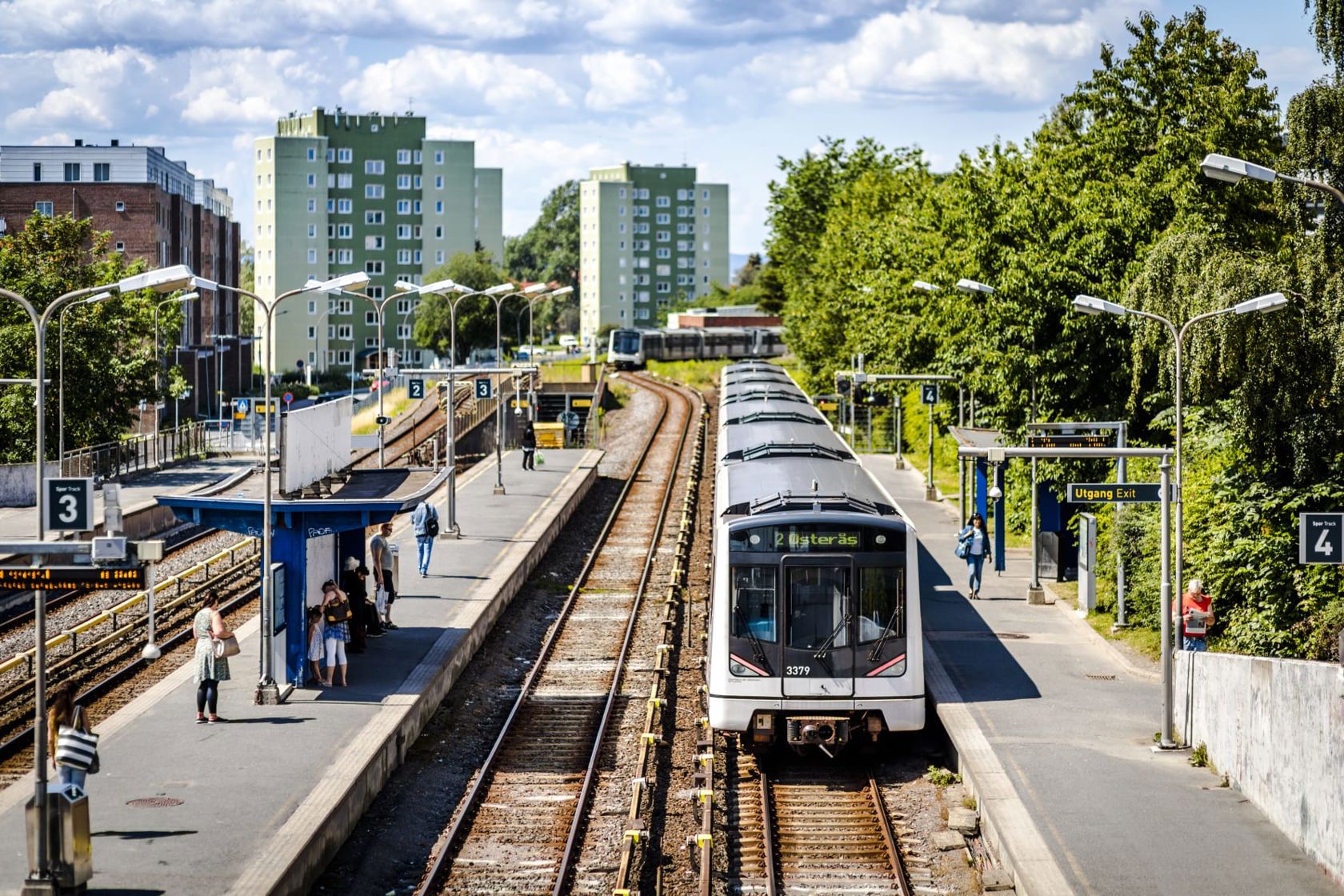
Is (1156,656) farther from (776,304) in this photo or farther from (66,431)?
(776,304)

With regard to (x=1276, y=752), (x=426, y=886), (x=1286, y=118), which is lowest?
(x=426, y=886)

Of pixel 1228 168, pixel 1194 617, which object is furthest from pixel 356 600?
pixel 1228 168

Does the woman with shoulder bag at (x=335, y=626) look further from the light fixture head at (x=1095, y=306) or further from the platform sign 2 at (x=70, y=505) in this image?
the light fixture head at (x=1095, y=306)

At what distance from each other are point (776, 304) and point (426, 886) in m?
84.3

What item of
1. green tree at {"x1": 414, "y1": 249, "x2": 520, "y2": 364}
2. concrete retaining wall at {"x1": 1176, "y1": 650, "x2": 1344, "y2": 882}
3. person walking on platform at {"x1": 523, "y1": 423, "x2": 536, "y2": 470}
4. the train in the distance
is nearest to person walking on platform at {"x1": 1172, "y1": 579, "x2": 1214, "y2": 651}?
concrete retaining wall at {"x1": 1176, "y1": 650, "x2": 1344, "y2": 882}

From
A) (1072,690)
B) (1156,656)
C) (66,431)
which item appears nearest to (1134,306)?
(1156,656)

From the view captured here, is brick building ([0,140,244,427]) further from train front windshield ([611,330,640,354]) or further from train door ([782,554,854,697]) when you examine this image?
train door ([782,554,854,697])

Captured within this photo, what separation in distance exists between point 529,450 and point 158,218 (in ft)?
128

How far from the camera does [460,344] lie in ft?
324

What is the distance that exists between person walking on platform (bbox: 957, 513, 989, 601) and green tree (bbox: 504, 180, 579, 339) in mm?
134232

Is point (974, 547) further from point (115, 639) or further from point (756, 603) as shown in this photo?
point (115, 639)

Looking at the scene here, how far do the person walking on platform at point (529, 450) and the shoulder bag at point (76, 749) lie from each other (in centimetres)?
3381

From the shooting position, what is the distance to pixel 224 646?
17469mm

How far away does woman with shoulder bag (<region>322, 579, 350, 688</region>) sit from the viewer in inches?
754
